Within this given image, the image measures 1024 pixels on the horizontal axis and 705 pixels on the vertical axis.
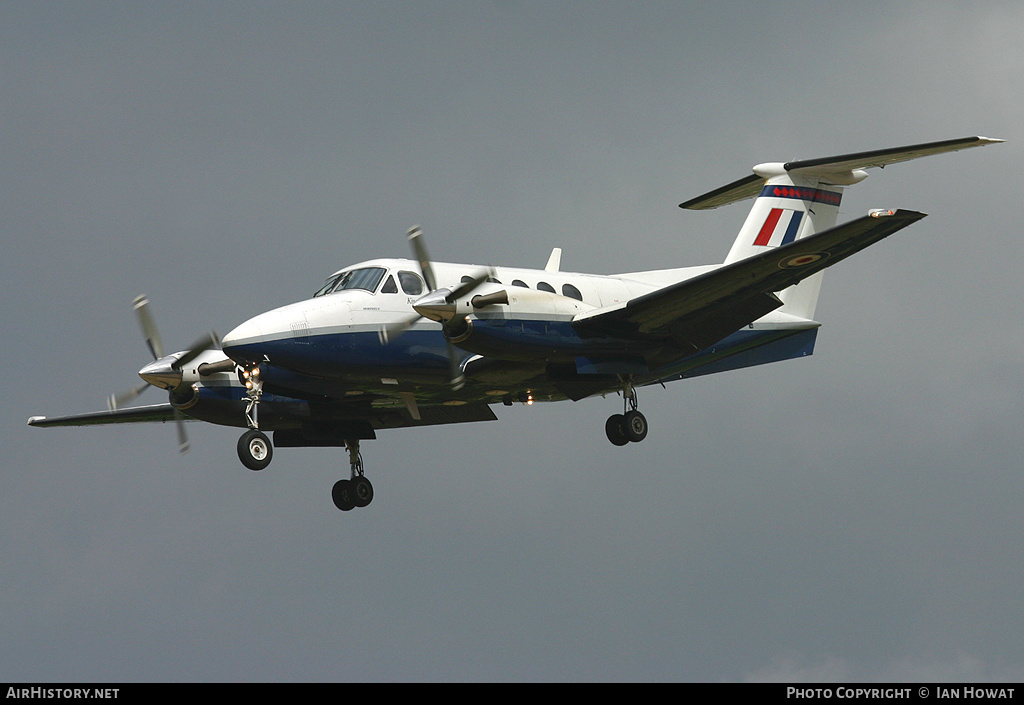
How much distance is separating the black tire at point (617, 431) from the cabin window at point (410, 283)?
4.91 m

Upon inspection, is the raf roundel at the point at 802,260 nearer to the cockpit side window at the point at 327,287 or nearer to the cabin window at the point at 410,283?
the cabin window at the point at 410,283

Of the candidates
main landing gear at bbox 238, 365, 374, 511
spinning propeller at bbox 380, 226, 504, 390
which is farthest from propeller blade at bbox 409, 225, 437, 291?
main landing gear at bbox 238, 365, 374, 511

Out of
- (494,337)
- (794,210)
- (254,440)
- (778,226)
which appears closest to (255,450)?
(254,440)

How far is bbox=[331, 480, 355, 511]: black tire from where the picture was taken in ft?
96.1

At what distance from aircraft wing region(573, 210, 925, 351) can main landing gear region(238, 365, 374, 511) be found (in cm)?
620

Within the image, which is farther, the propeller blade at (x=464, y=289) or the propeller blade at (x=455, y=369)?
the propeller blade at (x=455, y=369)

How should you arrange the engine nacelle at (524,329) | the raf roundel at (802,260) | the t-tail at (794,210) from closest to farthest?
the engine nacelle at (524,329) → the raf roundel at (802,260) → the t-tail at (794,210)

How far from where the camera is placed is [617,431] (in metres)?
27.3

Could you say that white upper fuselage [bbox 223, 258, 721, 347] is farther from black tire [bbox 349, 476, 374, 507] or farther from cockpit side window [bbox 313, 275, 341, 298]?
black tire [bbox 349, 476, 374, 507]

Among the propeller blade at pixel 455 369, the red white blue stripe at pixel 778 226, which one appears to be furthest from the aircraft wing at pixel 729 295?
the red white blue stripe at pixel 778 226

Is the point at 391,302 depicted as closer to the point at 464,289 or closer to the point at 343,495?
the point at 464,289

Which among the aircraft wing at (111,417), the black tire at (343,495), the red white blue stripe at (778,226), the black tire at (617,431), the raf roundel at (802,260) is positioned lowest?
the black tire at (343,495)

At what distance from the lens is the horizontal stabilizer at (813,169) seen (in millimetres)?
26641

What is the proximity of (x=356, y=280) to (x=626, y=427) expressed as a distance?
20.4 ft
